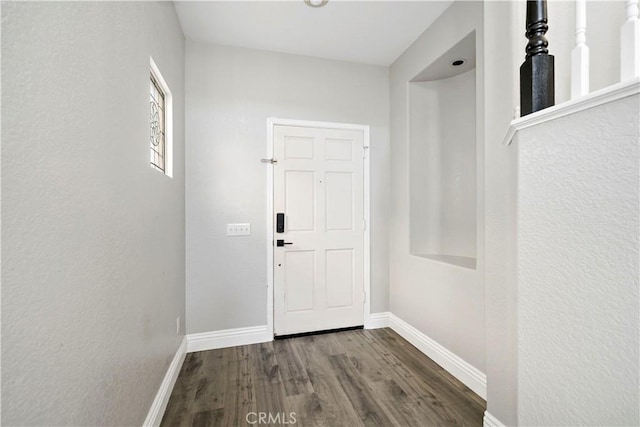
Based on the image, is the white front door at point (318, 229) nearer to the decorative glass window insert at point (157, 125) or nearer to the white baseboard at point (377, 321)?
the white baseboard at point (377, 321)

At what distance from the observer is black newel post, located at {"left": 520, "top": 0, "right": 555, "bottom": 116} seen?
1039mm

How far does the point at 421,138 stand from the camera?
2.85 metres

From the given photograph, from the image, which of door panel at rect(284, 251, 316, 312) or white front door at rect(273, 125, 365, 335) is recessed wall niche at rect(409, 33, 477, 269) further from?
door panel at rect(284, 251, 316, 312)

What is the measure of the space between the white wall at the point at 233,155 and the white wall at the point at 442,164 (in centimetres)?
88

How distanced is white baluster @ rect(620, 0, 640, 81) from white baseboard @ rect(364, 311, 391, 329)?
2.72m

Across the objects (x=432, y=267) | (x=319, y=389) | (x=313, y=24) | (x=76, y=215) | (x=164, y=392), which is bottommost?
(x=319, y=389)

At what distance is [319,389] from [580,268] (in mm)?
1738

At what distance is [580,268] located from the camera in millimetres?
865

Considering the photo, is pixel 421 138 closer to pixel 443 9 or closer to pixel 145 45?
pixel 443 9

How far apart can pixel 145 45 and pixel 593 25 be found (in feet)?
6.66

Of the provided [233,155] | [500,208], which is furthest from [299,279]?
[500,208]

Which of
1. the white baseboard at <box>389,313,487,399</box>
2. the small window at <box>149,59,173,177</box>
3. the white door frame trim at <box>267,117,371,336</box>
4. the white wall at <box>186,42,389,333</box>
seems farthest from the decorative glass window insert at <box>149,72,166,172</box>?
the white baseboard at <box>389,313,487,399</box>

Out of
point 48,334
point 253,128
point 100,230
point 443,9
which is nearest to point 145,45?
point 100,230

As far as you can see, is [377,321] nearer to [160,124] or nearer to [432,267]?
[432,267]
